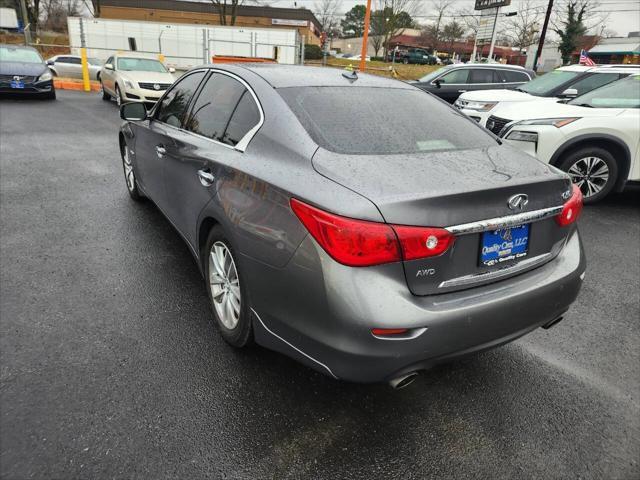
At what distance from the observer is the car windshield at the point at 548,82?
354 inches

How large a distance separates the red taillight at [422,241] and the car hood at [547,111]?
17.3ft

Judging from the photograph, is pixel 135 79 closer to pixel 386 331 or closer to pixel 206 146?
pixel 206 146

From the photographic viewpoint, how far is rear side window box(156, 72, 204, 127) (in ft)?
11.8

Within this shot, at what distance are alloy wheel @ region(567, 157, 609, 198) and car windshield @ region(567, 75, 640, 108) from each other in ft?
3.00

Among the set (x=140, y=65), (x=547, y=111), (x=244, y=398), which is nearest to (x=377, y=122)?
(x=244, y=398)

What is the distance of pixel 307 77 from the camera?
2.95 metres

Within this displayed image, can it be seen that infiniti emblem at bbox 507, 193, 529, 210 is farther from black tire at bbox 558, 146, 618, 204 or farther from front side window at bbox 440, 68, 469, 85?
front side window at bbox 440, 68, 469, 85

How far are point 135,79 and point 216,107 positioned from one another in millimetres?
10995

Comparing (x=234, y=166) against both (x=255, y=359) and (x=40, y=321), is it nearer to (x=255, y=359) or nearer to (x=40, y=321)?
(x=255, y=359)

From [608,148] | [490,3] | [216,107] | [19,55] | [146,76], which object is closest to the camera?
[216,107]

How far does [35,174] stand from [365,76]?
17.0 feet

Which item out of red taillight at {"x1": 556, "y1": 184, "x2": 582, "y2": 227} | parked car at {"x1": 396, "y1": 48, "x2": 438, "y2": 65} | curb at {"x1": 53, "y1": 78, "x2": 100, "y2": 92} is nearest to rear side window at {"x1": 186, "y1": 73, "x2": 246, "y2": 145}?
red taillight at {"x1": 556, "y1": 184, "x2": 582, "y2": 227}

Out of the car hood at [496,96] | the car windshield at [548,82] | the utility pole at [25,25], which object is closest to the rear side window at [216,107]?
the car hood at [496,96]

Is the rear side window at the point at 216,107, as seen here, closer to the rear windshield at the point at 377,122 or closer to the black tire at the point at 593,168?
the rear windshield at the point at 377,122
